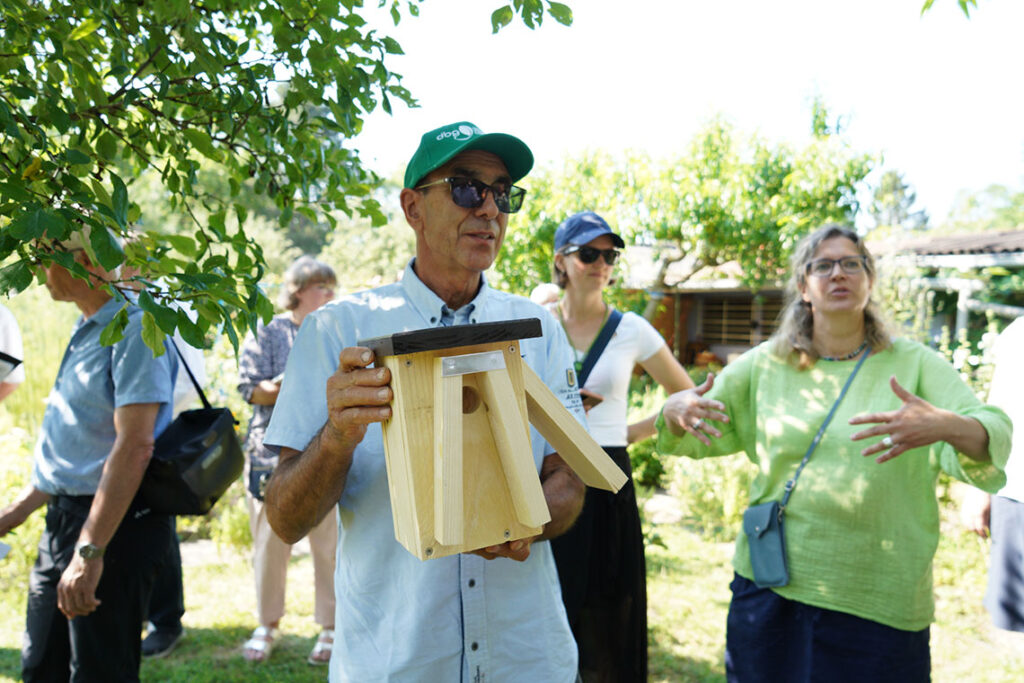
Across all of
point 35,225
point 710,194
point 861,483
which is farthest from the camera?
point 710,194

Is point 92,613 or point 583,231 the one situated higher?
point 583,231

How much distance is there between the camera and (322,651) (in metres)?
4.17

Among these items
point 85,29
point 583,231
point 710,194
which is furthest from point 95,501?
point 710,194

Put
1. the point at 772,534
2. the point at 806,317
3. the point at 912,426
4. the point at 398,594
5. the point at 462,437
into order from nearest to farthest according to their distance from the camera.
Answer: the point at 462,437
the point at 398,594
the point at 912,426
the point at 772,534
the point at 806,317

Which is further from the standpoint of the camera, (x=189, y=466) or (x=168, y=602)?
(x=168, y=602)

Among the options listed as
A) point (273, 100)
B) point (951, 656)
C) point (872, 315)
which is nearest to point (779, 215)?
point (951, 656)

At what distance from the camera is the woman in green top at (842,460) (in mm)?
2348

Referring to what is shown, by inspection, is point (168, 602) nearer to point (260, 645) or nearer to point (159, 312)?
point (260, 645)

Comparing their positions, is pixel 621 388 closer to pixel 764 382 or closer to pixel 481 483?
→ pixel 764 382

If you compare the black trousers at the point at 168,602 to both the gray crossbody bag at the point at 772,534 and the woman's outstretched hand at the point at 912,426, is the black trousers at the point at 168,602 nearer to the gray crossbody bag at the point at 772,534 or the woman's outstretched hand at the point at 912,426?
the gray crossbody bag at the point at 772,534

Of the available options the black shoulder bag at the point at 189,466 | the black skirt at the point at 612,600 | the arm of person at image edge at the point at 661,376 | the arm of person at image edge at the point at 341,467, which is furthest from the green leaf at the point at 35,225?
the arm of person at image edge at the point at 661,376

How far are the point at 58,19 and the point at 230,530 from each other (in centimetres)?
485

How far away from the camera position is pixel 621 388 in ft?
11.2

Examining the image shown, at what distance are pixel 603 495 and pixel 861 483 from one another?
1.02 m
